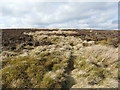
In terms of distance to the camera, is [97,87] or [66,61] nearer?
[97,87]

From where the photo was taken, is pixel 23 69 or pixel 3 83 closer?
pixel 3 83

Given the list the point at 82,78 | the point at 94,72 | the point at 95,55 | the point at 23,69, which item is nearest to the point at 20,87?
the point at 23,69

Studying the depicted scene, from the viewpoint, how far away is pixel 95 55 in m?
16.3

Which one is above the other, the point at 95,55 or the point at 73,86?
the point at 95,55

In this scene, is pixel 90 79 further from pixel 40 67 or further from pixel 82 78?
pixel 40 67

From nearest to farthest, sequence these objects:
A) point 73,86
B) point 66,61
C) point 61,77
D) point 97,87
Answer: point 97,87 → point 73,86 → point 61,77 → point 66,61

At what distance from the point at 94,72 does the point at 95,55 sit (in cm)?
616

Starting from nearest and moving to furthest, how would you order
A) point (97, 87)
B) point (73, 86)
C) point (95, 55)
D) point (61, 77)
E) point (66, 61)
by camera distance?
point (97, 87), point (73, 86), point (61, 77), point (66, 61), point (95, 55)

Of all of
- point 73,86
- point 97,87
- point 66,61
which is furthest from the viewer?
point 66,61

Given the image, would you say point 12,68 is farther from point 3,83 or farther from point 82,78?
point 82,78

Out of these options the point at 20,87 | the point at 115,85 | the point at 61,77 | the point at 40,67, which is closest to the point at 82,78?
the point at 61,77

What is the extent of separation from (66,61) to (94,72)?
178 inches

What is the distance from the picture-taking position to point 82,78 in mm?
10461

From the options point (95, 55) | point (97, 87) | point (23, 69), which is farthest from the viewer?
point (95, 55)
